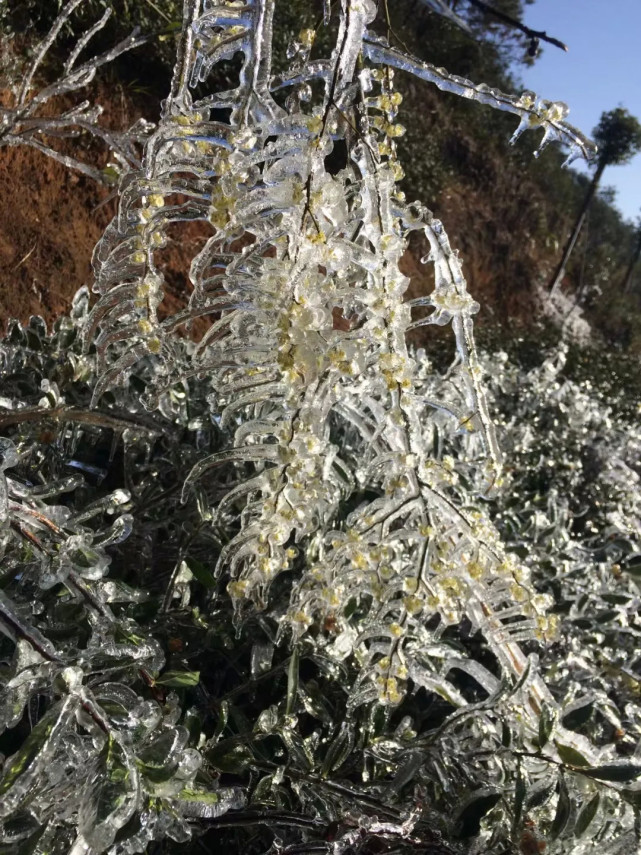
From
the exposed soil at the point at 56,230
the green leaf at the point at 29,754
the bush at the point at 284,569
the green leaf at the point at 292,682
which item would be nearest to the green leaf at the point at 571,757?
the bush at the point at 284,569

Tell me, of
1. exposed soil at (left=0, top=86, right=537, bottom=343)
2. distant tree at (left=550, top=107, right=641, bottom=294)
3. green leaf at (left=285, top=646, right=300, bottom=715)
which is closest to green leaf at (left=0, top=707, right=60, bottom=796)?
green leaf at (left=285, top=646, right=300, bottom=715)

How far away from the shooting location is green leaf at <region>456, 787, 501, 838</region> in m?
0.73

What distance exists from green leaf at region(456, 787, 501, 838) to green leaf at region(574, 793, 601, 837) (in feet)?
0.27

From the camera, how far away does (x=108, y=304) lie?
73 centimetres

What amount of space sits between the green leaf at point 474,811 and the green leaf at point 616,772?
11 centimetres

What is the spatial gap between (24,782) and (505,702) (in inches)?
22.2

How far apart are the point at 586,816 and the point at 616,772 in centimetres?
6

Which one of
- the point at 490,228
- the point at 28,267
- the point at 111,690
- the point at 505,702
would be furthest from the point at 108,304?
the point at 490,228

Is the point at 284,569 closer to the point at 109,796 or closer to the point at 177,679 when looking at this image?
the point at 177,679

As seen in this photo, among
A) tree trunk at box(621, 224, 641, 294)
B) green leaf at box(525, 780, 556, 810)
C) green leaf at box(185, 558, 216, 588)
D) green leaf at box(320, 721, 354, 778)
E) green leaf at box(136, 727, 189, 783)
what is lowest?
green leaf at box(320, 721, 354, 778)

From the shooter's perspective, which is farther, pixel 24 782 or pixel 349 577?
pixel 349 577

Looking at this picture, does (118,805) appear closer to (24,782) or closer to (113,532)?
(24,782)

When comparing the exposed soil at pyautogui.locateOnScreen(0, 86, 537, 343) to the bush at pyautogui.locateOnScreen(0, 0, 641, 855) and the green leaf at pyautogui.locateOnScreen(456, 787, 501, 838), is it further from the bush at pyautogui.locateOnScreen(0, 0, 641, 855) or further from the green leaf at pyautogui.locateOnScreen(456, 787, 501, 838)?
the green leaf at pyautogui.locateOnScreen(456, 787, 501, 838)

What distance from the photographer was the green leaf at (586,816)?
697mm
